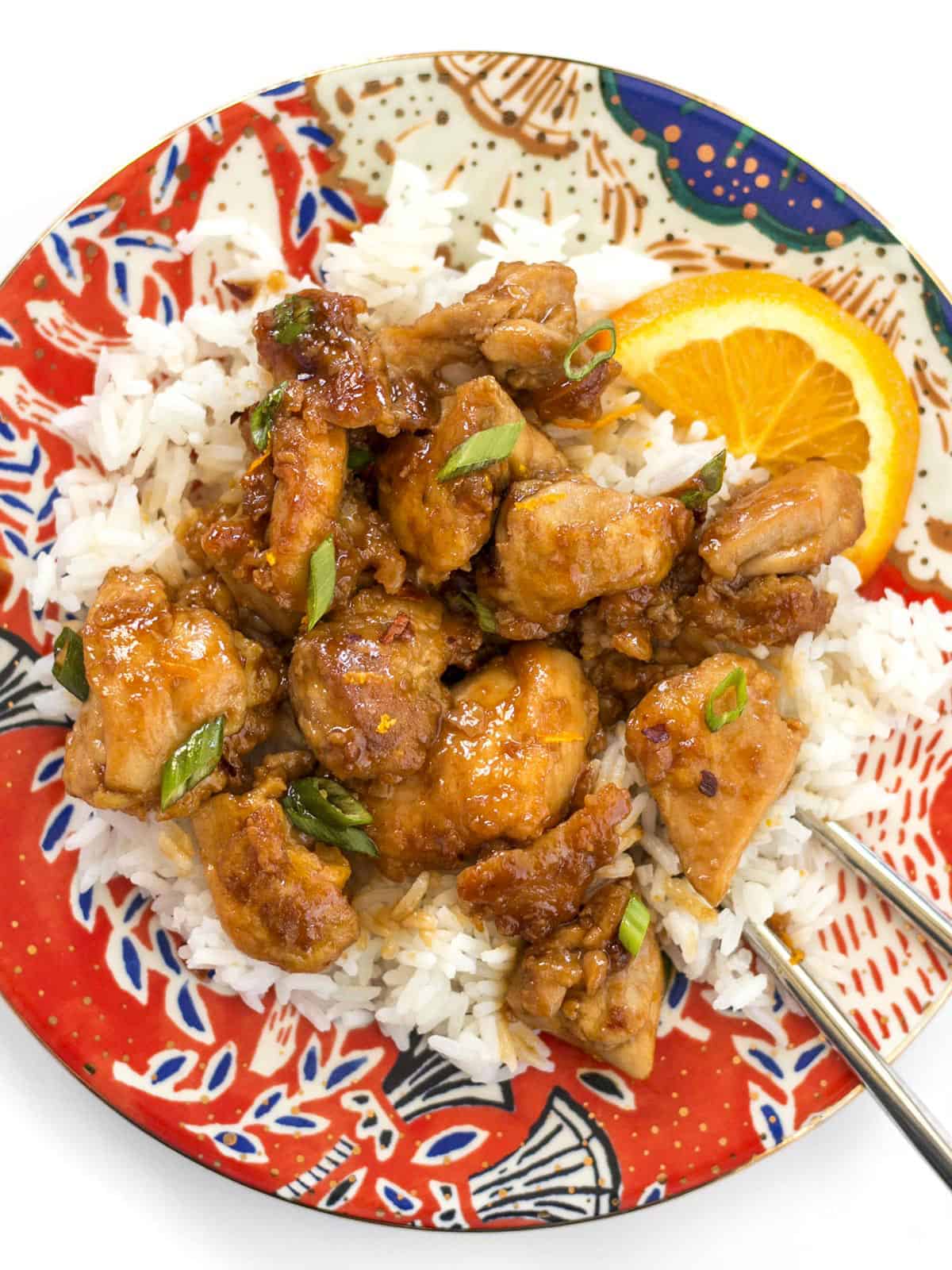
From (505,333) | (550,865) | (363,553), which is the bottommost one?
(550,865)

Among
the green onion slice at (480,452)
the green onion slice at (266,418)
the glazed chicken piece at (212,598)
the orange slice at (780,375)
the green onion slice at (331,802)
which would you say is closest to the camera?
the green onion slice at (480,452)

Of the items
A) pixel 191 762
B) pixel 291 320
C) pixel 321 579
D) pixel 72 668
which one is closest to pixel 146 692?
pixel 191 762

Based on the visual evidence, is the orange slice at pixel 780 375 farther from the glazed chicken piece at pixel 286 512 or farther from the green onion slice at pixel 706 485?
the glazed chicken piece at pixel 286 512

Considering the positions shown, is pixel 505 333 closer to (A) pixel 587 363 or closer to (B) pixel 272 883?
(A) pixel 587 363

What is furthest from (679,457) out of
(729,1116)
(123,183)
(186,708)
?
(729,1116)

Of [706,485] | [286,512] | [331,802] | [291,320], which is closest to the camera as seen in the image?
[286,512]

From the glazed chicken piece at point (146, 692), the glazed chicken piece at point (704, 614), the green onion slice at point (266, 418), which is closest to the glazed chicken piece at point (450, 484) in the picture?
the green onion slice at point (266, 418)
